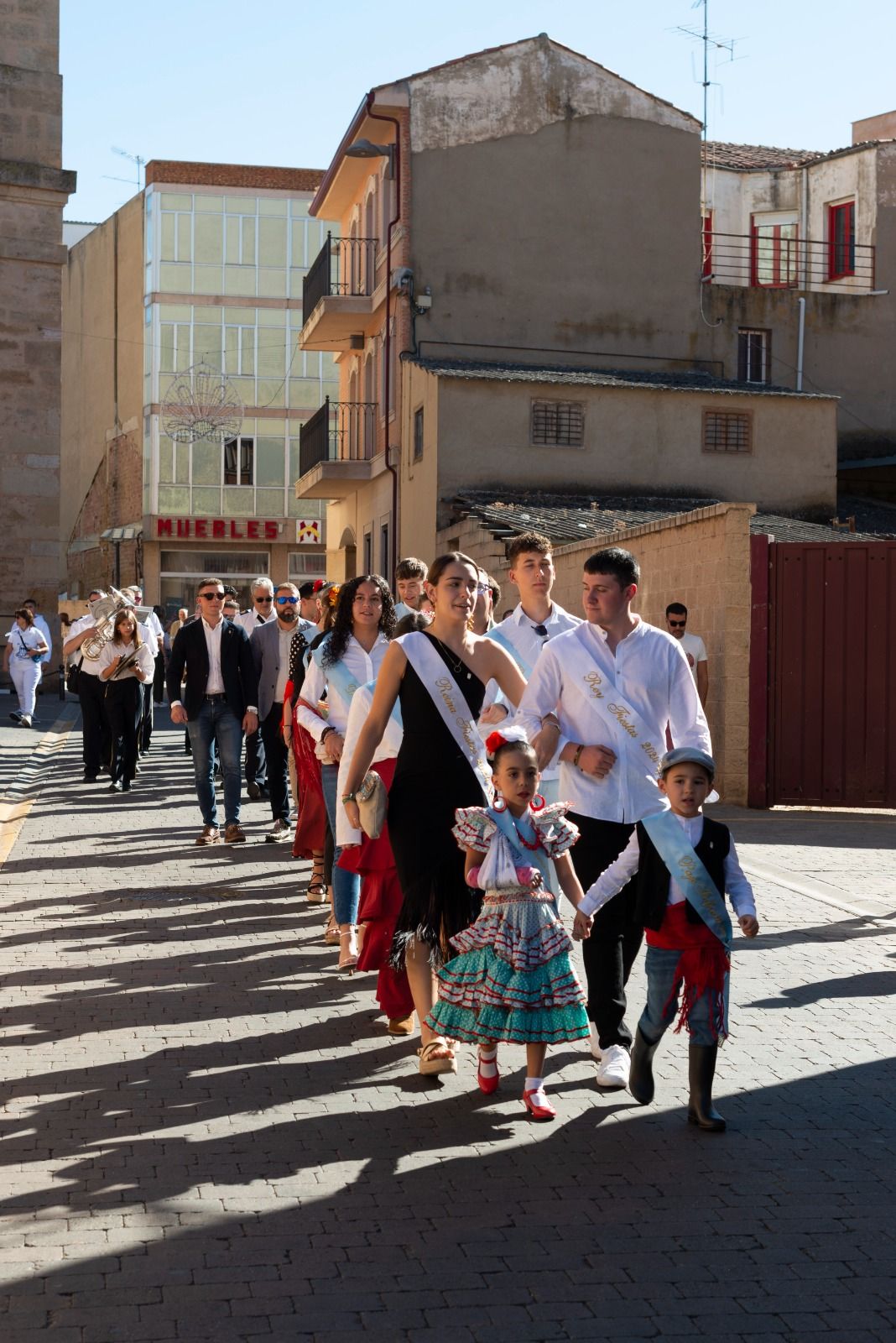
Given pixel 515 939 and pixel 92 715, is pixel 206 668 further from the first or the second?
pixel 515 939

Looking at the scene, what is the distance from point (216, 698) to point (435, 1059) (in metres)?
7.30

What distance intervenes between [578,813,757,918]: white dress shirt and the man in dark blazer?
24.5 ft

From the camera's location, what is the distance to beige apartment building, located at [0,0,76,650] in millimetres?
33719

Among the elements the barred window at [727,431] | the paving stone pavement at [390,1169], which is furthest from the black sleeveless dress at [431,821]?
the barred window at [727,431]

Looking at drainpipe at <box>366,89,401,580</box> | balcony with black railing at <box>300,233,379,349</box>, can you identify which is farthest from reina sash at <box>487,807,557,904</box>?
balcony with black railing at <box>300,233,379,349</box>

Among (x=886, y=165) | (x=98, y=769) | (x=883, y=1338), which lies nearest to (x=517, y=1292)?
(x=883, y=1338)

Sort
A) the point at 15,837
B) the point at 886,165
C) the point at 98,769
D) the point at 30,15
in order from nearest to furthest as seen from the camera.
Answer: the point at 15,837 < the point at 98,769 < the point at 30,15 < the point at 886,165

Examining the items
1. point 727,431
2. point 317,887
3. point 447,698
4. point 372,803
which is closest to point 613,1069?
point 372,803

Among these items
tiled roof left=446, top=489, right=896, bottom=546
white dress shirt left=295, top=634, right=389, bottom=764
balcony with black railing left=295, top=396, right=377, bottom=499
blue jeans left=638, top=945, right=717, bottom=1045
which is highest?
balcony with black railing left=295, top=396, right=377, bottom=499

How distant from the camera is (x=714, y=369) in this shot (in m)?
33.9

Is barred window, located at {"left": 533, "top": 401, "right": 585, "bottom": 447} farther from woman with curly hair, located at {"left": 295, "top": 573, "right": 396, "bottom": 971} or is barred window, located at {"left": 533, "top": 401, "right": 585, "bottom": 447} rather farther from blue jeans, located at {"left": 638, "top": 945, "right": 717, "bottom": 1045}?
blue jeans, located at {"left": 638, "top": 945, "right": 717, "bottom": 1045}

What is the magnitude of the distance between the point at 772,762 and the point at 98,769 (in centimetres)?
764

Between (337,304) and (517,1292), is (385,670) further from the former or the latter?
(337,304)

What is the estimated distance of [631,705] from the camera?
638 centimetres
